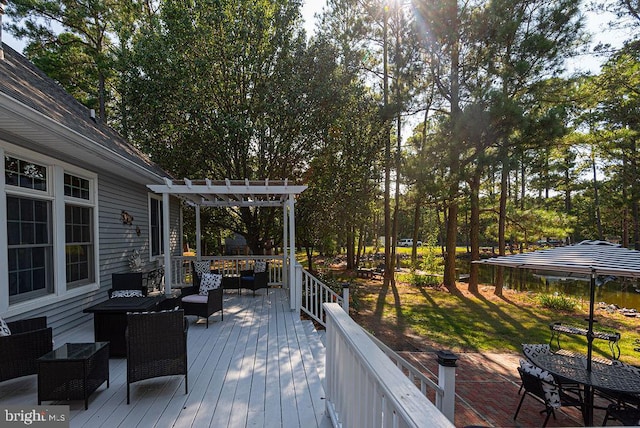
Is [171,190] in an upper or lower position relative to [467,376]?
upper

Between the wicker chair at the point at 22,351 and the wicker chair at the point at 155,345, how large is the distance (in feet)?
3.33

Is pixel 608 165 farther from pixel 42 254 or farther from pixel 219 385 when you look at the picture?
pixel 42 254

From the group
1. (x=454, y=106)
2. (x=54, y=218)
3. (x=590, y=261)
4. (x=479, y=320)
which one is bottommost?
(x=479, y=320)

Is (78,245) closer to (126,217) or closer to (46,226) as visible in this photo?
(46,226)

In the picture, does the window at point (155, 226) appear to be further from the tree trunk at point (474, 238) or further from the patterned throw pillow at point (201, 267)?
the tree trunk at point (474, 238)

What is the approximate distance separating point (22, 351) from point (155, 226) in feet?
20.2

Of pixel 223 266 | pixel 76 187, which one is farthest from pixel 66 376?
pixel 223 266

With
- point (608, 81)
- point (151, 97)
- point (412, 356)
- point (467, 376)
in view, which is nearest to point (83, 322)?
point (412, 356)

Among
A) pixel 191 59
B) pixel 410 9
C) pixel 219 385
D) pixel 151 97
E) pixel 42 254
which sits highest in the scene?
pixel 410 9

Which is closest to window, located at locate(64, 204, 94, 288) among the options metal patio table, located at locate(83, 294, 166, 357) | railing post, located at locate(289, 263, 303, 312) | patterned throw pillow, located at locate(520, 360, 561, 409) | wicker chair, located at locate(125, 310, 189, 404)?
metal patio table, located at locate(83, 294, 166, 357)

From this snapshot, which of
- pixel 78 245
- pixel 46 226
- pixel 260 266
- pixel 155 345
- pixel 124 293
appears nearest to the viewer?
pixel 155 345

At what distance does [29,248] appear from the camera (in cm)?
456

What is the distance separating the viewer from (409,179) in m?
11.6

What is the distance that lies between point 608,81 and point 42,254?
15.2m
